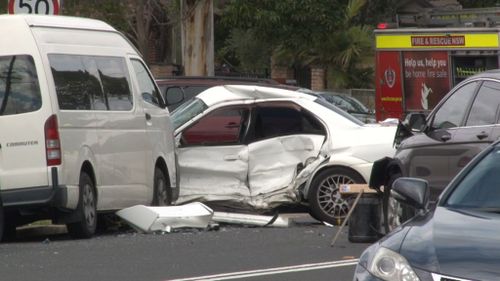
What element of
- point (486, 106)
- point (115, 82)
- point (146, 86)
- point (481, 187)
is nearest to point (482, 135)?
point (486, 106)

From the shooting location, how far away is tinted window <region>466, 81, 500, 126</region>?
10.5 metres

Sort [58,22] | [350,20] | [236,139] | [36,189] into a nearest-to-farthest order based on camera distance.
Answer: [36,189] < [58,22] < [236,139] < [350,20]

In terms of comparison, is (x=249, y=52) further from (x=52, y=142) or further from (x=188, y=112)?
(x=52, y=142)

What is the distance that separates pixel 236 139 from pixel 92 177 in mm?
2613

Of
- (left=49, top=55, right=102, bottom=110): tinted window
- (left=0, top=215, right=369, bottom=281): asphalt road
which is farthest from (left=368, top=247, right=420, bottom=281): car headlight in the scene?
(left=49, top=55, right=102, bottom=110): tinted window

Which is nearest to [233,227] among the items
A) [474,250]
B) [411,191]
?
[411,191]

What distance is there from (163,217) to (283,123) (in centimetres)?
243

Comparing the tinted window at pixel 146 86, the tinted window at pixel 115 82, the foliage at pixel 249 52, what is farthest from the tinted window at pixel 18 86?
the foliage at pixel 249 52

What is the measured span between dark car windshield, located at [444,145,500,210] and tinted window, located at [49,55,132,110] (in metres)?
A: 5.72

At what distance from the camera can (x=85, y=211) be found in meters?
12.4

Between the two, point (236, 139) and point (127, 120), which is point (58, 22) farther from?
point (236, 139)

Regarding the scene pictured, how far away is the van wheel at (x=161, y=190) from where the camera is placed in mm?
14109

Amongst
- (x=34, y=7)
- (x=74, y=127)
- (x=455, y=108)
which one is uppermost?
(x=34, y=7)

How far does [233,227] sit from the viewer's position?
1379 centimetres
